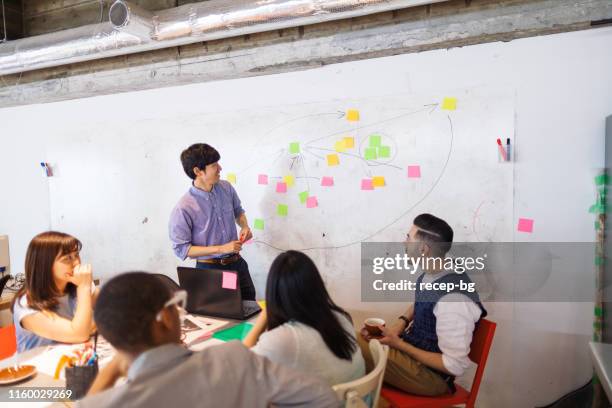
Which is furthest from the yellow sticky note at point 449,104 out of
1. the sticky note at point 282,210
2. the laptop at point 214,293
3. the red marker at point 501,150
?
the laptop at point 214,293

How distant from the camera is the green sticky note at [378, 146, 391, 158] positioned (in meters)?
2.80

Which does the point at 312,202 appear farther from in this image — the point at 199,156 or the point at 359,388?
the point at 359,388

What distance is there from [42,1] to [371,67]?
2819 mm

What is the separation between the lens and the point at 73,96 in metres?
3.82

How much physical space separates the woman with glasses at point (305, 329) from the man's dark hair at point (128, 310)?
15.5 inches

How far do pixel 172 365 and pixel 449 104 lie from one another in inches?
87.8

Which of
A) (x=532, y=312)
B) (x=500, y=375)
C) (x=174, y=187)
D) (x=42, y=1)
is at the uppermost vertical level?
(x=42, y=1)

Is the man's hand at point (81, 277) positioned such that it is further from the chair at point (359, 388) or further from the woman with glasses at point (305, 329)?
the chair at point (359, 388)

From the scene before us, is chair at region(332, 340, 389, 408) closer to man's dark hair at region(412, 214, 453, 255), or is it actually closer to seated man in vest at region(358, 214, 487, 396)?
seated man in vest at region(358, 214, 487, 396)

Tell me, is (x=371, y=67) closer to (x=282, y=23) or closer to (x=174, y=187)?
(x=282, y=23)

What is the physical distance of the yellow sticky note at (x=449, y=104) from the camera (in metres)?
2.63

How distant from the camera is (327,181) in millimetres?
2971

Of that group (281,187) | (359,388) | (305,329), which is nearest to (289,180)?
(281,187)

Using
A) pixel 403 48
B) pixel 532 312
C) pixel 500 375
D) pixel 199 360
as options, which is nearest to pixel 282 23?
pixel 403 48
